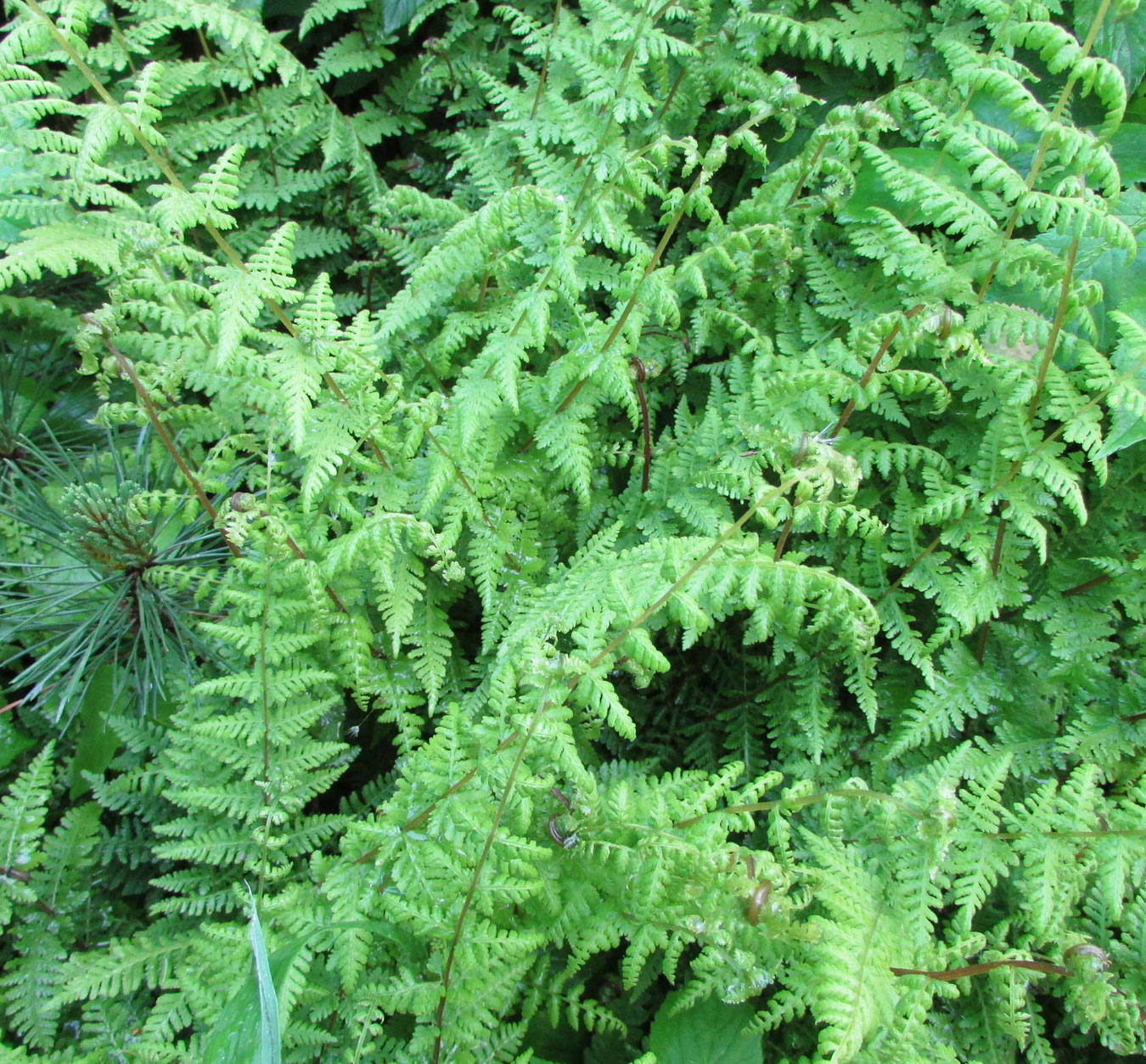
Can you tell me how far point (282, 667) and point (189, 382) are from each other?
0.93 meters

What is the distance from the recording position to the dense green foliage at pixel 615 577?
1.75m

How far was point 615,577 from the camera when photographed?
188 cm

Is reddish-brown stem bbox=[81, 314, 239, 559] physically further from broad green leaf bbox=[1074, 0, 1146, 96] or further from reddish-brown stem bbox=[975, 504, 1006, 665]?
broad green leaf bbox=[1074, 0, 1146, 96]

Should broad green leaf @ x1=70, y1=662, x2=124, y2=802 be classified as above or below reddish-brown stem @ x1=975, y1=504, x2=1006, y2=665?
below

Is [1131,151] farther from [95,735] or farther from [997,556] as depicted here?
[95,735]

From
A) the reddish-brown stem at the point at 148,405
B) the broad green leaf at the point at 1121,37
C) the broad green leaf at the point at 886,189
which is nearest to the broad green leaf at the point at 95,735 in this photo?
the reddish-brown stem at the point at 148,405

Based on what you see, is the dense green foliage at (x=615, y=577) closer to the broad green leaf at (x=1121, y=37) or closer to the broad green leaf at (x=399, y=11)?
the broad green leaf at (x=1121, y=37)

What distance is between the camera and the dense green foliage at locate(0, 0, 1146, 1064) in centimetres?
175

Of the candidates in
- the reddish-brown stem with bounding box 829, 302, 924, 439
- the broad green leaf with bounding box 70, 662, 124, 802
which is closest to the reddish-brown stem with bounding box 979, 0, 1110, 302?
the reddish-brown stem with bounding box 829, 302, 924, 439

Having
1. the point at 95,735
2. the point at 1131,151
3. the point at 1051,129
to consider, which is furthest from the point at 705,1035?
the point at 1131,151

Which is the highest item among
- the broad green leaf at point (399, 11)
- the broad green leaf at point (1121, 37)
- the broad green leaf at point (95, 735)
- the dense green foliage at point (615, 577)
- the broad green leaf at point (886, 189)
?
the broad green leaf at point (1121, 37)

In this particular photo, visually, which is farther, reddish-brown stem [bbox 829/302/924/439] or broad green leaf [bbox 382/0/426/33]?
broad green leaf [bbox 382/0/426/33]

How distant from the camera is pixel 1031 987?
200 centimetres

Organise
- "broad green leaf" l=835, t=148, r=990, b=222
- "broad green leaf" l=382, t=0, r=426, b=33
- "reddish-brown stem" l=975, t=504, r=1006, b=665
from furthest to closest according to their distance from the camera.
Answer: "broad green leaf" l=382, t=0, r=426, b=33, "broad green leaf" l=835, t=148, r=990, b=222, "reddish-brown stem" l=975, t=504, r=1006, b=665
